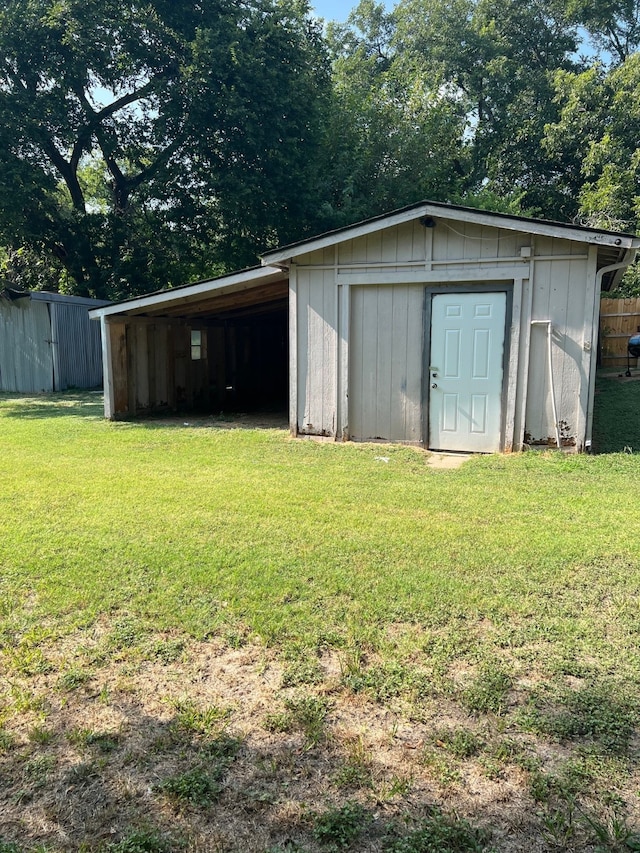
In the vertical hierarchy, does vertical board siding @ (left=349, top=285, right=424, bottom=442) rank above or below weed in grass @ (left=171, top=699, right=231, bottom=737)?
above

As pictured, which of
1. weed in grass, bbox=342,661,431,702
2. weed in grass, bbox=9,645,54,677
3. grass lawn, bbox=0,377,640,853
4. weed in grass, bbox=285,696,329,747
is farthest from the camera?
weed in grass, bbox=9,645,54,677

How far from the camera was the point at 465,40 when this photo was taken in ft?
78.0

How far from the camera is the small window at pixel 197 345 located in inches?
470

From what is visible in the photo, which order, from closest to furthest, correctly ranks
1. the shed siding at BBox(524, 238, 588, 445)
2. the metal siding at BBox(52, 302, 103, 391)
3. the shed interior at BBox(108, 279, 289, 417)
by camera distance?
the shed siding at BBox(524, 238, 588, 445)
the shed interior at BBox(108, 279, 289, 417)
the metal siding at BBox(52, 302, 103, 391)

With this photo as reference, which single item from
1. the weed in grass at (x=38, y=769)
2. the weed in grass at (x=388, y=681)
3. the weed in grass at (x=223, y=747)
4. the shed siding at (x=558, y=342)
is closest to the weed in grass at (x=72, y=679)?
the weed in grass at (x=38, y=769)

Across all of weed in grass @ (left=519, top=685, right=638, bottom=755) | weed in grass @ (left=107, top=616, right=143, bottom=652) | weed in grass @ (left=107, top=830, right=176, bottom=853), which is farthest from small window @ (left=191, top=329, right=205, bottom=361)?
weed in grass @ (left=107, top=830, right=176, bottom=853)

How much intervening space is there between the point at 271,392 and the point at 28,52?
35.0 ft

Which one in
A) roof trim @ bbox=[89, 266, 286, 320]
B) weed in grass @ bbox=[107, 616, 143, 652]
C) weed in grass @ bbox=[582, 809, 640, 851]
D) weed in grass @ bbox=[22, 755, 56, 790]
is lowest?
weed in grass @ bbox=[22, 755, 56, 790]

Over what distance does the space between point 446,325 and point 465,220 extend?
122 cm

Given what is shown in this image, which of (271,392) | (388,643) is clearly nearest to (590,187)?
(271,392)

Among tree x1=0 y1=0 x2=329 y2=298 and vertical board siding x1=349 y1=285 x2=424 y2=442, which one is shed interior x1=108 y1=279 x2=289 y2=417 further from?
tree x1=0 y1=0 x2=329 y2=298

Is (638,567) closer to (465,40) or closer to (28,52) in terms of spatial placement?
(28,52)

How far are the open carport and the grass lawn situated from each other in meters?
5.13

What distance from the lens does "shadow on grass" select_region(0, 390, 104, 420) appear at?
35.2 feet
